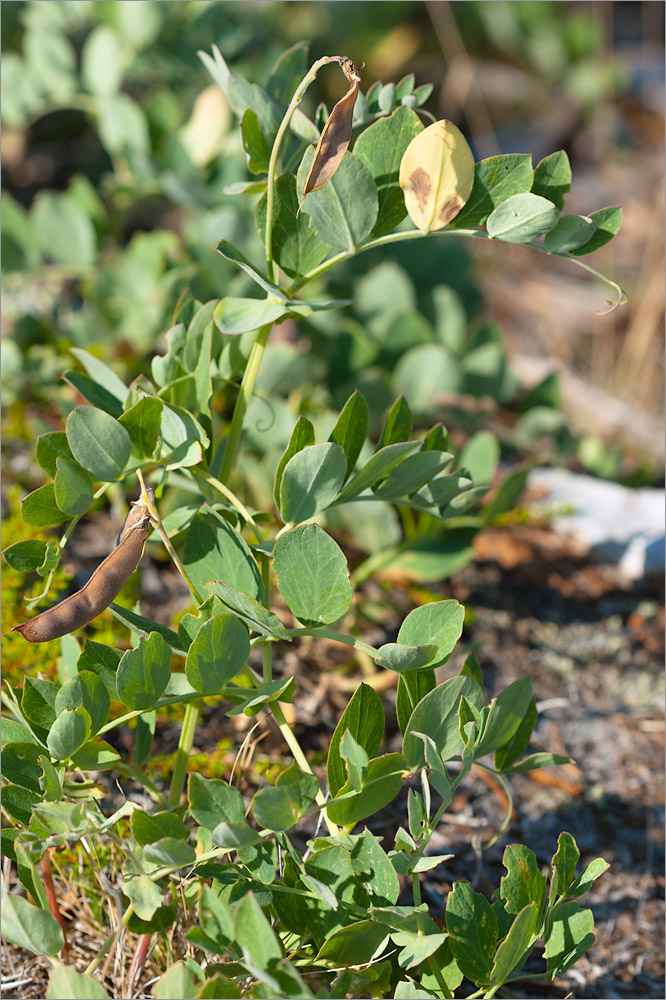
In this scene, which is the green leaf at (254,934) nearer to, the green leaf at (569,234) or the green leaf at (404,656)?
the green leaf at (404,656)

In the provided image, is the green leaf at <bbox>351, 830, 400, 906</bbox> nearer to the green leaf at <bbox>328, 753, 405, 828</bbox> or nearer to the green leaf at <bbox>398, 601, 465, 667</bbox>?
the green leaf at <bbox>328, 753, 405, 828</bbox>

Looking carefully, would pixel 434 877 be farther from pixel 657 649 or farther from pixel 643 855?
pixel 657 649

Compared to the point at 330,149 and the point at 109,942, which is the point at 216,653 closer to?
the point at 109,942

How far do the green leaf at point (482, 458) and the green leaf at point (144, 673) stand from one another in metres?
0.65

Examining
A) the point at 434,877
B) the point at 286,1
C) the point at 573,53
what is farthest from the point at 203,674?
the point at 573,53

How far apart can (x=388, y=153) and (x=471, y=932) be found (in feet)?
2.04

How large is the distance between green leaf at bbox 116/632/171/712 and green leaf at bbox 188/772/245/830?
0.28 ft

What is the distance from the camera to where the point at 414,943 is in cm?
63

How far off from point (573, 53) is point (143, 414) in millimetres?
3435

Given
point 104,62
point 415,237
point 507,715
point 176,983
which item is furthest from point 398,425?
point 104,62

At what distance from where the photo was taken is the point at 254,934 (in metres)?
0.58

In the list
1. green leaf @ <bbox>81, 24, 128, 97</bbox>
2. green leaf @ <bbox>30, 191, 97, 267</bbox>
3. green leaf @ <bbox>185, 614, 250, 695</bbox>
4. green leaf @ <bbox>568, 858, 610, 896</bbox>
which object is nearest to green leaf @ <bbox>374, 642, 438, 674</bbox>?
green leaf @ <bbox>185, 614, 250, 695</bbox>

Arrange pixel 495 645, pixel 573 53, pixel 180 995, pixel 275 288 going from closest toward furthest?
1. pixel 180 995
2. pixel 275 288
3. pixel 495 645
4. pixel 573 53

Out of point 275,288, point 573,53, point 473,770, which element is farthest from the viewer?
point 573,53
